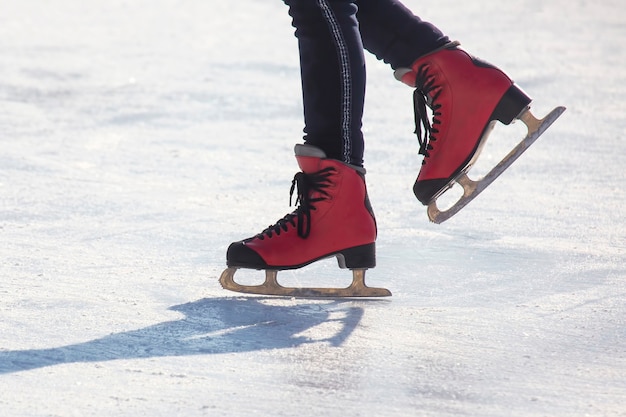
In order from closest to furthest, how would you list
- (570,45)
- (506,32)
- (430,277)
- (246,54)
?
(430,277)
(246,54)
(570,45)
(506,32)

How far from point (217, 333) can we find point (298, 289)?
0.25m

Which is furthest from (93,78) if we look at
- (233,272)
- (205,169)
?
(233,272)

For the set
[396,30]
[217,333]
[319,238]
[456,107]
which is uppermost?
[396,30]

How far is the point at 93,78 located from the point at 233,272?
8.10 ft

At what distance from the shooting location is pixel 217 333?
1.72m

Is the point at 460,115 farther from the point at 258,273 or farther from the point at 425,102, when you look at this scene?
the point at 258,273

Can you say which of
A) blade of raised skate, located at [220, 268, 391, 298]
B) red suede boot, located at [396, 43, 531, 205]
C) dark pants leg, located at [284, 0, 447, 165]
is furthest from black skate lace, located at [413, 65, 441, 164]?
blade of raised skate, located at [220, 268, 391, 298]

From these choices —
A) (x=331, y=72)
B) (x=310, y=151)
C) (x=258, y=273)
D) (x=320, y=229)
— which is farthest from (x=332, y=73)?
(x=258, y=273)

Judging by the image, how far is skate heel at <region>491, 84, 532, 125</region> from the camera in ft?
6.73

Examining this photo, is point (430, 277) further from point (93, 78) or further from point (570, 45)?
point (570, 45)

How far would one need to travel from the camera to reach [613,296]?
195 centimetres

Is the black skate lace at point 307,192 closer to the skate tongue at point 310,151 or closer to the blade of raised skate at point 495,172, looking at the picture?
the skate tongue at point 310,151

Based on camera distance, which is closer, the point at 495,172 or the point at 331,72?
the point at 331,72

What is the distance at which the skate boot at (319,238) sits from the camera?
1940 mm
